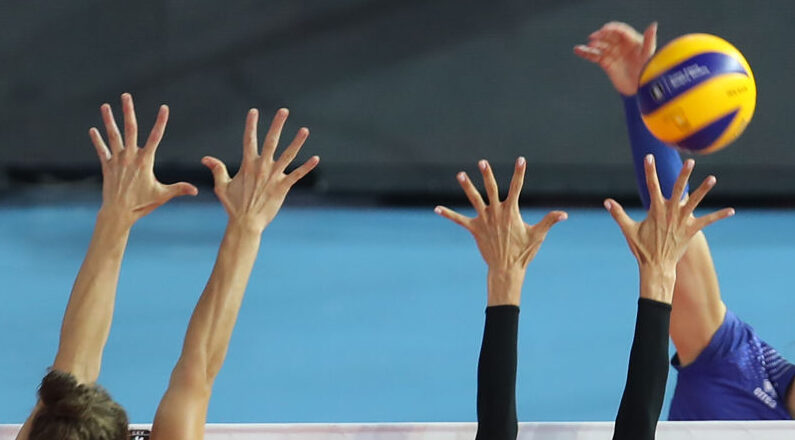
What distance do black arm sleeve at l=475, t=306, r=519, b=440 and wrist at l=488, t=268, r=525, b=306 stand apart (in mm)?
15

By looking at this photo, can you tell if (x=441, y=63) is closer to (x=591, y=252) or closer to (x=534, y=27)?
(x=534, y=27)

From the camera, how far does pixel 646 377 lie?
1.60 metres

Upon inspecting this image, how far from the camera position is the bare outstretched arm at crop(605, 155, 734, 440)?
5.19 feet

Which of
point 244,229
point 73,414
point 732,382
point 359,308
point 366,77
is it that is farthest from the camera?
point 366,77

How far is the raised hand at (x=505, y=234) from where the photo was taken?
5.51 feet

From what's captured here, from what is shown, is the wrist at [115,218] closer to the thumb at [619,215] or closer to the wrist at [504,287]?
the wrist at [504,287]

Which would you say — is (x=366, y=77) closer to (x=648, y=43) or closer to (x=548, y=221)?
(x=648, y=43)

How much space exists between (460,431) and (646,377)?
1.23ft

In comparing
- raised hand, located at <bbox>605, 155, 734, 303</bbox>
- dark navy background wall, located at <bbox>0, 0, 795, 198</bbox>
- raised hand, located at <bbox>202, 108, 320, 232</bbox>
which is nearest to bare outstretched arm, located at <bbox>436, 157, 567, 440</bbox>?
raised hand, located at <bbox>605, 155, 734, 303</bbox>

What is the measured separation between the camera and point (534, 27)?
5.64 meters

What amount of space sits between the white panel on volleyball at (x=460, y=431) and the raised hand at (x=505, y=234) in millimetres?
281

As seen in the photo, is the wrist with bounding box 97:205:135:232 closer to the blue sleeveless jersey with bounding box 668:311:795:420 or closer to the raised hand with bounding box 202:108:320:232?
the raised hand with bounding box 202:108:320:232

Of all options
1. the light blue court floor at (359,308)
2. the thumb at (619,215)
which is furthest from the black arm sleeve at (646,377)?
the light blue court floor at (359,308)

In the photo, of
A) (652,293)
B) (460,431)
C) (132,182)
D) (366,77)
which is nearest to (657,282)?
(652,293)
